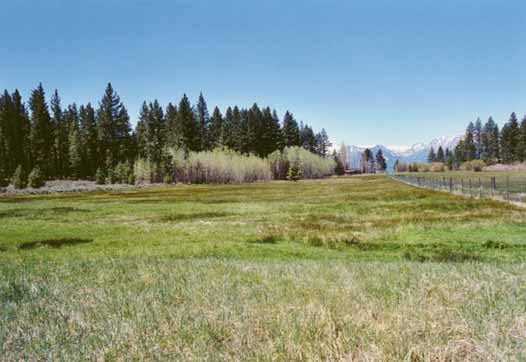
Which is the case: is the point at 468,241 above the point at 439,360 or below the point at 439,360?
below

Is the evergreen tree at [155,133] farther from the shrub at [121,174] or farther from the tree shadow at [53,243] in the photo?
the tree shadow at [53,243]

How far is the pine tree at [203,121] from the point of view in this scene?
5507 inches

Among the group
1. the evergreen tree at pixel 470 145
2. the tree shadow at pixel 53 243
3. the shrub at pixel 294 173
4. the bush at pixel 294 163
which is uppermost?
the evergreen tree at pixel 470 145

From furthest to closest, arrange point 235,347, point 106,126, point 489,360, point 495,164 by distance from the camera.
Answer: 1. point 495,164
2. point 106,126
3. point 235,347
4. point 489,360

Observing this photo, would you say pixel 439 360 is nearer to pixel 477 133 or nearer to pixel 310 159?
pixel 310 159

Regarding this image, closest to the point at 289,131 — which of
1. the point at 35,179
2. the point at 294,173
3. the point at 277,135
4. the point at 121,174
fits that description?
the point at 277,135

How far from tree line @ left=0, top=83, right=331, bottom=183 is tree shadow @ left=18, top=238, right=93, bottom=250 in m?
74.4

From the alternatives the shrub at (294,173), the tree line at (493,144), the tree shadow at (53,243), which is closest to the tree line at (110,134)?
the shrub at (294,173)

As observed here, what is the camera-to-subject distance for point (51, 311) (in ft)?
16.6

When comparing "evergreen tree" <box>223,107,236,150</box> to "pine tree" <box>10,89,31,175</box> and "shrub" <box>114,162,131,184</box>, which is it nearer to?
"shrub" <box>114,162,131,184</box>

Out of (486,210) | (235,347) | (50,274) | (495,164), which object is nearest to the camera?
(235,347)

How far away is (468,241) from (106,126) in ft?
384

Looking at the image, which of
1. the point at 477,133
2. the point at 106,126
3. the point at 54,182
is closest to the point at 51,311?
the point at 54,182

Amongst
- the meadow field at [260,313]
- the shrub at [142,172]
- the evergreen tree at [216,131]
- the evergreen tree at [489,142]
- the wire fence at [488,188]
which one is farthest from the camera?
the evergreen tree at [489,142]
